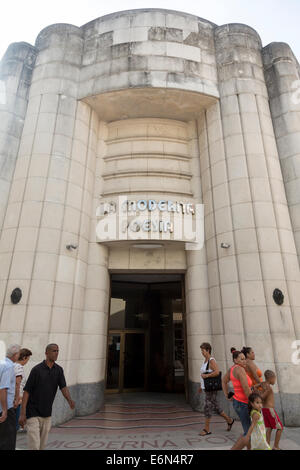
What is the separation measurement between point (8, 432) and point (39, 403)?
0.59 meters

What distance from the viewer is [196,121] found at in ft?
44.7

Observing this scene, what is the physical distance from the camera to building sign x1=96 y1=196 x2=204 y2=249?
36.5 ft

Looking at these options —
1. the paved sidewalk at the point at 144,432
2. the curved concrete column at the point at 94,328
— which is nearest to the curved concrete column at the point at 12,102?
the curved concrete column at the point at 94,328

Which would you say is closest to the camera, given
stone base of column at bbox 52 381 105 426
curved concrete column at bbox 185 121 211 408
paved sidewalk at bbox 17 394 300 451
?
paved sidewalk at bbox 17 394 300 451

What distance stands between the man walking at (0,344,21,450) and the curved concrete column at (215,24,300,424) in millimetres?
7230

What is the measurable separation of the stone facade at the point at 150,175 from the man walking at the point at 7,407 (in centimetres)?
431

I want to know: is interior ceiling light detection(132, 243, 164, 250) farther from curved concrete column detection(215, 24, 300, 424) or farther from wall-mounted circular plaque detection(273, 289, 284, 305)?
wall-mounted circular plaque detection(273, 289, 284, 305)

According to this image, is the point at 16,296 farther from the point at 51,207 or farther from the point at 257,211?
the point at 257,211

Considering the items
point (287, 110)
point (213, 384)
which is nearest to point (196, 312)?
point (213, 384)

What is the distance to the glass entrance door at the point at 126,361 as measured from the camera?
1337 centimetres

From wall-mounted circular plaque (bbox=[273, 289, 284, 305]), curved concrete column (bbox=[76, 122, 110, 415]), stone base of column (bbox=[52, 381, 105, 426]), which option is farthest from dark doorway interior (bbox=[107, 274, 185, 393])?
wall-mounted circular plaque (bbox=[273, 289, 284, 305])

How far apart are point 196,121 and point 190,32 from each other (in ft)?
13.5

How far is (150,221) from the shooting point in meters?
11.2
